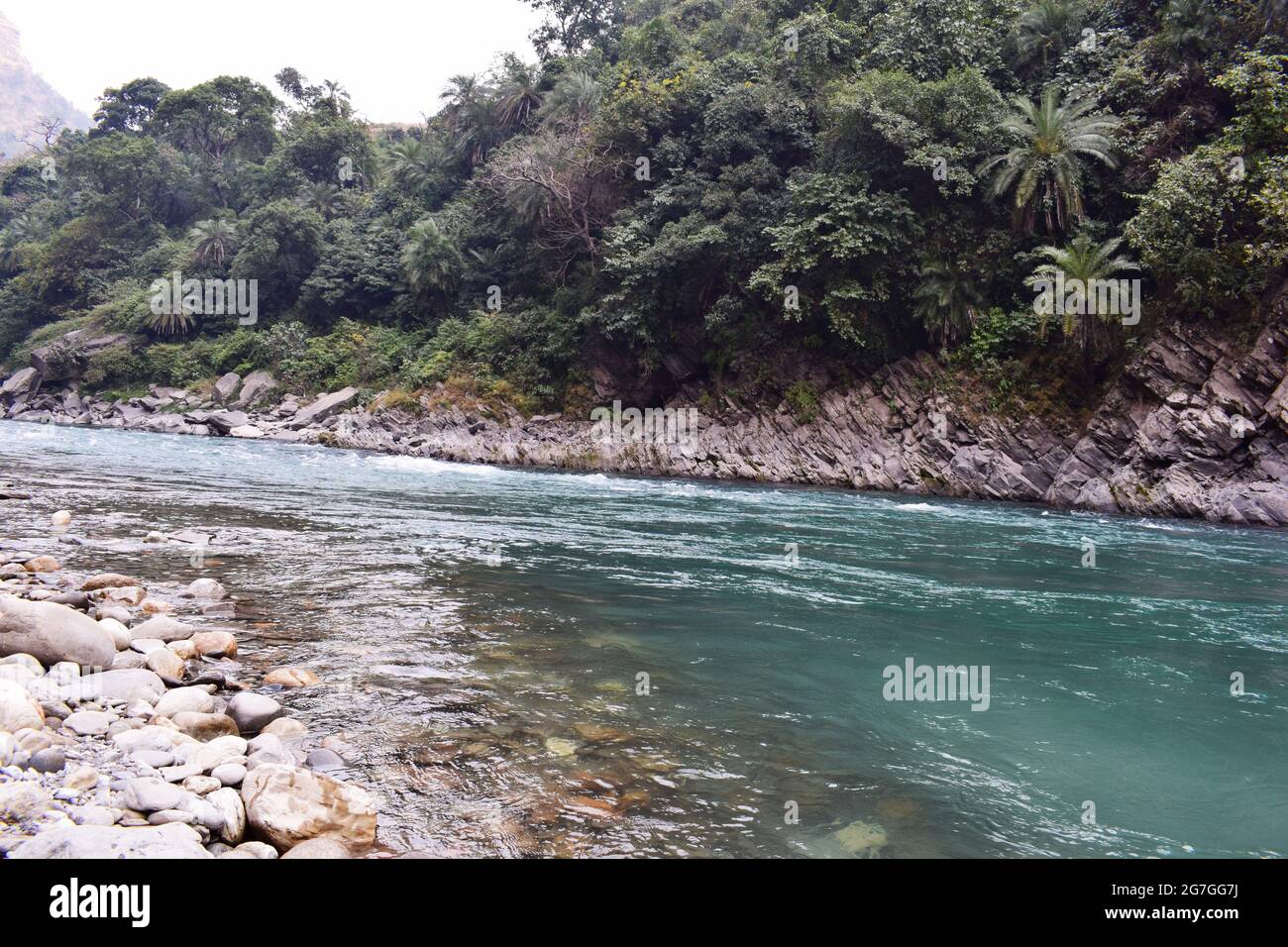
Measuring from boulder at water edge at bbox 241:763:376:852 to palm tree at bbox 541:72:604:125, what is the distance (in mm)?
35652

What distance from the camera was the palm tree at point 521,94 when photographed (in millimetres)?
42562

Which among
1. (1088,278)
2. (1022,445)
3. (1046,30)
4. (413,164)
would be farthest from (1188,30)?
(413,164)

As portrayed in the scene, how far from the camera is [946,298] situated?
23.6m

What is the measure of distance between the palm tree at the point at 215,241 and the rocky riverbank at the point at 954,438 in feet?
57.6

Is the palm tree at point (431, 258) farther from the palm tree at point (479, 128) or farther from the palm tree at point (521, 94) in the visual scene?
the palm tree at point (521, 94)

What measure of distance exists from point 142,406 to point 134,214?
24947 mm

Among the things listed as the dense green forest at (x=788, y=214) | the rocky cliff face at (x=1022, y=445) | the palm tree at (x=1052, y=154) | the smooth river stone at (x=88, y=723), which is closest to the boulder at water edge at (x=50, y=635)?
the smooth river stone at (x=88, y=723)

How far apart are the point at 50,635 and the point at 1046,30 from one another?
31184 millimetres

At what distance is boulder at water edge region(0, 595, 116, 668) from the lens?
200 inches

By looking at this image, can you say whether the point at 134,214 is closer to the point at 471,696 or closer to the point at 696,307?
the point at 696,307

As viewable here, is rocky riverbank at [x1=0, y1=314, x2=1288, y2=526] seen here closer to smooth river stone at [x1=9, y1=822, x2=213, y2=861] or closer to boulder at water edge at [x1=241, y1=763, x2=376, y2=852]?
boulder at water edge at [x1=241, y1=763, x2=376, y2=852]

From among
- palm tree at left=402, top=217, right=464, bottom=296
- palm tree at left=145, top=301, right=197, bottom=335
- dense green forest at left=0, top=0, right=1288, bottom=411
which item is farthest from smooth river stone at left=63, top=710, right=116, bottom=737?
palm tree at left=145, top=301, right=197, bottom=335

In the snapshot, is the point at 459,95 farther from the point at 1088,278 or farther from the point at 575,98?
the point at 1088,278
